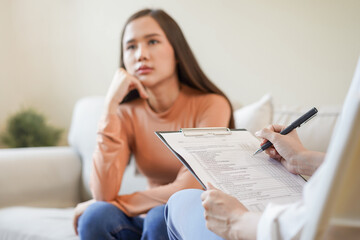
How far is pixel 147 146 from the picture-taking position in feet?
4.16

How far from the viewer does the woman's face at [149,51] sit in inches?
48.8

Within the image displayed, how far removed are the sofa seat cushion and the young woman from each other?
105mm

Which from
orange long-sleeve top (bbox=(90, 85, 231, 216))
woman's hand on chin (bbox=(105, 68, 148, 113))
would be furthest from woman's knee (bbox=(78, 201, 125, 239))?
woman's hand on chin (bbox=(105, 68, 148, 113))

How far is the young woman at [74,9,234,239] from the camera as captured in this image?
116 cm

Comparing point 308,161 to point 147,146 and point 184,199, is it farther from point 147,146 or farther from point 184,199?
point 147,146

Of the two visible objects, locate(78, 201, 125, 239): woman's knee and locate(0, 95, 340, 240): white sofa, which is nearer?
locate(78, 201, 125, 239): woman's knee

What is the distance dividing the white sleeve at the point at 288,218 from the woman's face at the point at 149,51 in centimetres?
84

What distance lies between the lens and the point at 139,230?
109cm

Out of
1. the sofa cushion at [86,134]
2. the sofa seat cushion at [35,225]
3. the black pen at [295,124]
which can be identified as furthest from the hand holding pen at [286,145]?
the sofa cushion at [86,134]

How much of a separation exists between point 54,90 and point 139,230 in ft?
6.58

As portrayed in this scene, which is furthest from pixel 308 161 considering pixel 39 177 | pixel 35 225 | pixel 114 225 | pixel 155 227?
pixel 39 177

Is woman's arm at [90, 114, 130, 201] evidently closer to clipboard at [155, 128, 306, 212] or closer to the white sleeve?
clipboard at [155, 128, 306, 212]

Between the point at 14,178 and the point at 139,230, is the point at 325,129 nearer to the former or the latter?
the point at 139,230

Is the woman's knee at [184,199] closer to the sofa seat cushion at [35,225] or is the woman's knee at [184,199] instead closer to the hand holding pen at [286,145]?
the hand holding pen at [286,145]
